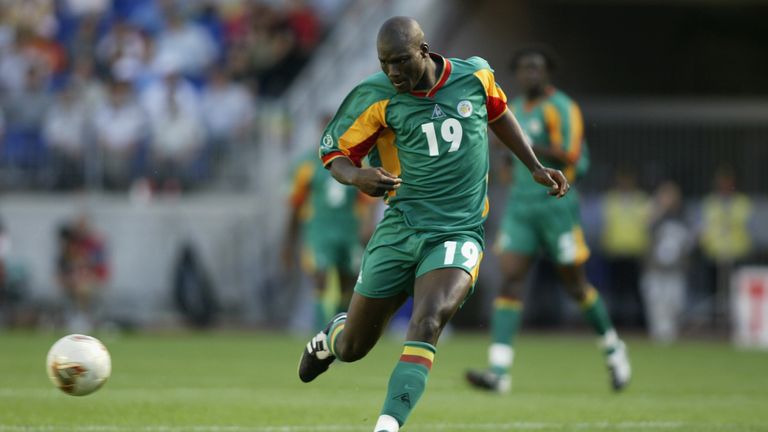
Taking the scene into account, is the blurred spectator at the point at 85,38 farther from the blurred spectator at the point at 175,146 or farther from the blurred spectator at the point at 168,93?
the blurred spectator at the point at 175,146

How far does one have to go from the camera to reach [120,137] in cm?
2217

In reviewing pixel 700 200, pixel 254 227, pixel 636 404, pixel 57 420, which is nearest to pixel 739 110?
pixel 700 200

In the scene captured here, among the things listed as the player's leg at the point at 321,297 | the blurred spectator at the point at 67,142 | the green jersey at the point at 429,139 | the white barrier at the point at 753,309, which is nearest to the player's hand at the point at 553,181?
the green jersey at the point at 429,139

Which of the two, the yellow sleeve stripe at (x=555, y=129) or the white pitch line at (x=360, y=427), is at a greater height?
the yellow sleeve stripe at (x=555, y=129)

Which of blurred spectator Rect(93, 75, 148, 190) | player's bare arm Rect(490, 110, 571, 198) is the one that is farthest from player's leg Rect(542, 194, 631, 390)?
blurred spectator Rect(93, 75, 148, 190)

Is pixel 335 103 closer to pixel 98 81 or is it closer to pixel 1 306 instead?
pixel 98 81

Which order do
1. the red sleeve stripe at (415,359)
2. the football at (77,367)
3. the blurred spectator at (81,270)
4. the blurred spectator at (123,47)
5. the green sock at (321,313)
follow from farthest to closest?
the blurred spectator at (123,47) < the blurred spectator at (81,270) < the green sock at (321,313) < the football at (77,367) < the red sleeve stripe at (415,359)

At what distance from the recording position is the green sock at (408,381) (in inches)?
273

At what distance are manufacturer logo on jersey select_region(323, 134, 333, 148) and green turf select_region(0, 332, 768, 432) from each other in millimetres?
1890

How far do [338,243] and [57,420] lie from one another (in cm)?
703

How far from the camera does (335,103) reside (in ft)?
73.6

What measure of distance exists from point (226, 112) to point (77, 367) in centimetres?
1474

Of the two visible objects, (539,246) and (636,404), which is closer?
(636,404)

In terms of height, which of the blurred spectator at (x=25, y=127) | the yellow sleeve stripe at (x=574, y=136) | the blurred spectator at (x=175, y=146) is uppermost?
the blurred spectator at (x=25, y=127)
